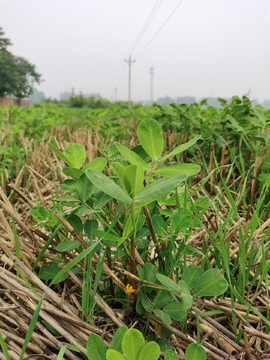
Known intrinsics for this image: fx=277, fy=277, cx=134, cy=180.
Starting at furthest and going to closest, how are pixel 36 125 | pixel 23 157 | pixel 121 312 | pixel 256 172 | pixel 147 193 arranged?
pixel 36 125
pixel 23 157
pixel 256 172
pixel 121 312
pixel 147 193

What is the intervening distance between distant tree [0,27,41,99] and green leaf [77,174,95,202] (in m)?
46.7

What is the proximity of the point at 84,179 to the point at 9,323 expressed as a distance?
1.37 ft

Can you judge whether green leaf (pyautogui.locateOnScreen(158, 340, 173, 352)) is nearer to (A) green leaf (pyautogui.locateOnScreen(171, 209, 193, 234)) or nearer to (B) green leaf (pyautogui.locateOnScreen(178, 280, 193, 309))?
(B) green leaf (pyautogui.locateOnScreen(178, 280, 193, 309))

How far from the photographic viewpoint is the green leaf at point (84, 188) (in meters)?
0.65

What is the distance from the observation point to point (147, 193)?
0.48 meters

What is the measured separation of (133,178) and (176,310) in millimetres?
327

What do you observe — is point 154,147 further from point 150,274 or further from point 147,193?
point 150,274

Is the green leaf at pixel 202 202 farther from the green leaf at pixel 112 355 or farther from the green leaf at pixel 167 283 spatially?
the green leaf at pixel 112 355

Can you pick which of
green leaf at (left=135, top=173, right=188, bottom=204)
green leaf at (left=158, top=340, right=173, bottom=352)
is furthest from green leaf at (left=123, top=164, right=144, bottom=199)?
green leaf at (left=158, top=340, right=173, bottom=352)

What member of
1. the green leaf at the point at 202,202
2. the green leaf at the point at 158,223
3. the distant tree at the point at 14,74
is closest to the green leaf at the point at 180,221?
the green leaf at the point at 158,223

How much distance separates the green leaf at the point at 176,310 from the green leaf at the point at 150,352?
13 cm

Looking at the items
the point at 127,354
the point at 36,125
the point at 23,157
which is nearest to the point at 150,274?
the point at 127,354

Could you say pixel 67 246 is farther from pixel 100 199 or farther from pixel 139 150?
pixel 139 150

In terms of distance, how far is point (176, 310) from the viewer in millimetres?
622
